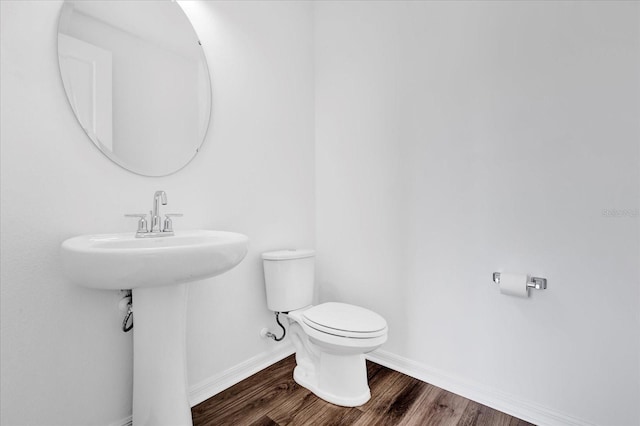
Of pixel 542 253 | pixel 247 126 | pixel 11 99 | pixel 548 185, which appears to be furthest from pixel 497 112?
pixel 11 99

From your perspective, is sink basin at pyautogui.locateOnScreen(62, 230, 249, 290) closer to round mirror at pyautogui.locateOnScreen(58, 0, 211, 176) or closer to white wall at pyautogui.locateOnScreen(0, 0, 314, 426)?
white wall at pyautogui.locateOnScreen(0, 0, 314, 426)

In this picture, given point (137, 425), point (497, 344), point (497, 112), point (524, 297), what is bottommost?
point (137, 425)

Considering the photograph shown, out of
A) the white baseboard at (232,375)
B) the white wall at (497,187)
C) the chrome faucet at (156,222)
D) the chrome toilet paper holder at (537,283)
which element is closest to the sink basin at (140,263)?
the chrome faucet at (156,222)

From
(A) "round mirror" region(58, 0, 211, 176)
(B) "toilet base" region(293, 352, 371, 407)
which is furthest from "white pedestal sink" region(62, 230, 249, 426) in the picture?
(B) "toilet base" region(293, 352, 371, 407)

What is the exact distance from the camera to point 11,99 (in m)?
1.02

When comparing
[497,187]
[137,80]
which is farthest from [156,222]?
[497,187]

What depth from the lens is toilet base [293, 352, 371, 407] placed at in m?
1.47

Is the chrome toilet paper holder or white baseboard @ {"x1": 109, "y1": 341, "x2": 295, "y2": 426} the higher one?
the chrome toilet paper holder

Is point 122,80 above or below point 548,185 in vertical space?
above

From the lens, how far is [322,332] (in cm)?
143

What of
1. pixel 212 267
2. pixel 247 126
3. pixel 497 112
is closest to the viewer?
pixel 212 267

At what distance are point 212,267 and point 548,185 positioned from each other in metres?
1.37

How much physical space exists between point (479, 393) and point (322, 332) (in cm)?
82

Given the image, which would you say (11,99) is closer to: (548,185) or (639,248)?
(548,185)
